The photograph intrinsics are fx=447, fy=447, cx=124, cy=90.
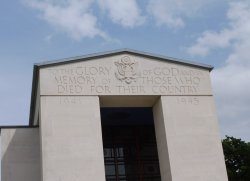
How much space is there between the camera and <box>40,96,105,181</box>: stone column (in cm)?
2183

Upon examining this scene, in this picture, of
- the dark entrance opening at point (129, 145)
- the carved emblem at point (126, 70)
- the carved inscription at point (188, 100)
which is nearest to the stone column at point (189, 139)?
the carved inscription at point (188, 100)

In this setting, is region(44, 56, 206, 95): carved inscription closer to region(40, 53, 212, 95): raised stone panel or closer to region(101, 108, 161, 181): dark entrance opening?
region(40, 53, 212, 95): raised stone panel

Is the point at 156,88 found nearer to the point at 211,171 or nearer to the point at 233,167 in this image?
the point at 211,171

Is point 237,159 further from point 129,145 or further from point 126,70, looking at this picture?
point 126,70

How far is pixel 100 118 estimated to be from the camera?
24.6 meters

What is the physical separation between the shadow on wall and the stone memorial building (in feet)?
0.18

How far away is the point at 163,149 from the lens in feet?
78.8

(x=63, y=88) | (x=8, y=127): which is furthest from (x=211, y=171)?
(x=8, y=127)

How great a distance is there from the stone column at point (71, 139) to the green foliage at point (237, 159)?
2404 centimetres

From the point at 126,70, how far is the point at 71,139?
16.1ft

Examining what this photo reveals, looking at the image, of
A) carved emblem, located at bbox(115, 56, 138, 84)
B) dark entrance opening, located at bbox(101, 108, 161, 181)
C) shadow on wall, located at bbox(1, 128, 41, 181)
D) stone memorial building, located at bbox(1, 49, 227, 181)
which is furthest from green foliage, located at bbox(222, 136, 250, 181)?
shadow on wall, located at bbox(1, 128, 41, 181)

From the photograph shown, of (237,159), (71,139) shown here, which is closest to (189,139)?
(71,139)

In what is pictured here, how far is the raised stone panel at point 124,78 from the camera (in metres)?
23.5

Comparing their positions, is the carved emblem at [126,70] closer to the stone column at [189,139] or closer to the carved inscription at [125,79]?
the carved inscription at [125,79]
